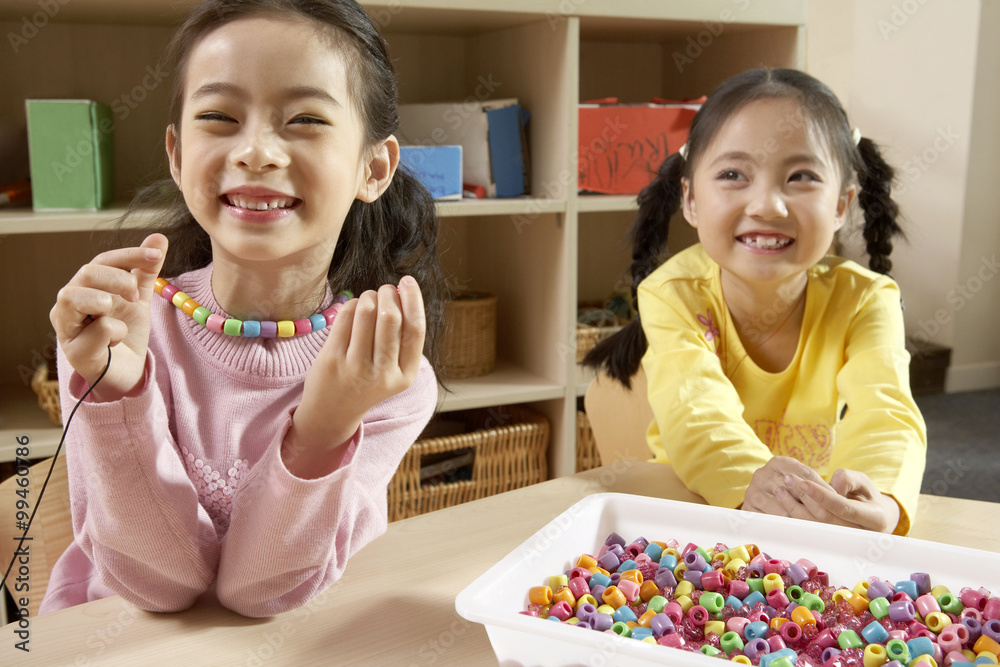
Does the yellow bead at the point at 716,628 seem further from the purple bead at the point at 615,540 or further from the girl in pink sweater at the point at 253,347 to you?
the girl in pink sweater at the point at 253,347

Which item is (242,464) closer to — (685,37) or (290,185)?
(290,185)

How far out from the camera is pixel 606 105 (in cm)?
192

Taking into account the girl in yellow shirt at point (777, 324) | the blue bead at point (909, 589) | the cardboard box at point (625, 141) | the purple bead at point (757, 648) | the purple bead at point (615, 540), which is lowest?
the purple bead at point (757, 648)

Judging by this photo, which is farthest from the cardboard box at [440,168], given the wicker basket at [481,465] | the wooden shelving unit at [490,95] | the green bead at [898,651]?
the green bead at [898,651]

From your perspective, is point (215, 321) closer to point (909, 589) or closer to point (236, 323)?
point (236, 323)

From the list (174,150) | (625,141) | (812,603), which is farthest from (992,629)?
(625,141)

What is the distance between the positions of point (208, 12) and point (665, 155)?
4.43ft

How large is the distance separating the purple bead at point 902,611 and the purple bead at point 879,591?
2 centimetres

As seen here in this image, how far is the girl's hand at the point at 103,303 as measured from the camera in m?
0.58

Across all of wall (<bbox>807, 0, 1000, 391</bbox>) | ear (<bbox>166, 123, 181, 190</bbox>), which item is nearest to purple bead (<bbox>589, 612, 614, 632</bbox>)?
ear (<bbox>166, 123, 181, 190</bbox>)

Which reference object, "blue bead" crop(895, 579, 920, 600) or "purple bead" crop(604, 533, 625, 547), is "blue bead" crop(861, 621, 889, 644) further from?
"purple bead" crop(604, 533, 625, 547)

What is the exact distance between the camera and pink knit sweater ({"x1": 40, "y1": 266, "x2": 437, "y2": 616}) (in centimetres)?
69

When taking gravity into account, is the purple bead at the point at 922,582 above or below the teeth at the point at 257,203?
below

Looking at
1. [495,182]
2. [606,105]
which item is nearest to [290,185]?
[495,182]
